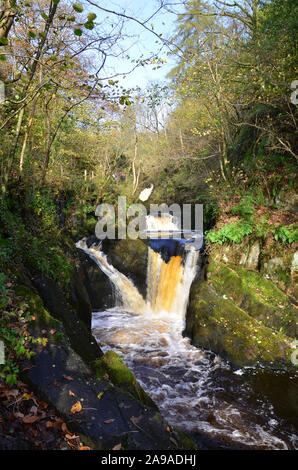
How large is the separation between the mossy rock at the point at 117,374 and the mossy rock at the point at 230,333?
3.39m

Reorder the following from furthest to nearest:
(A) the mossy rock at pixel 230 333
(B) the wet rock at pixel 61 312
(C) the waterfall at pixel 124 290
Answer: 1. (C) the waterfall at pixel 124 290
2. (A) the mossy rock at pixel 230 333
3. (B) the wet rock at pixel 61 312

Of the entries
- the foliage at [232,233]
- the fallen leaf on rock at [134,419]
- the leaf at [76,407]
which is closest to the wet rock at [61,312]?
the leaf at [76,407]

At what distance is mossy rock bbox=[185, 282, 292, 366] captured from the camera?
6551 millimetres

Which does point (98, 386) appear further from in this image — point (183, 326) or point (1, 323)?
point (183, 326)

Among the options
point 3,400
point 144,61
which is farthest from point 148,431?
point 144,61

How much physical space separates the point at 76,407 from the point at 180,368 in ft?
13.7

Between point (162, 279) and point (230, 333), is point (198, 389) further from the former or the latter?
point (162, 279)

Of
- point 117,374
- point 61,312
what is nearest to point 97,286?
point 61,312

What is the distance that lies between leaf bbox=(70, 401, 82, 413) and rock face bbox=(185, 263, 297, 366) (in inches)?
189

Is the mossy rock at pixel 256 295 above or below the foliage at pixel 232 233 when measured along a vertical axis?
below

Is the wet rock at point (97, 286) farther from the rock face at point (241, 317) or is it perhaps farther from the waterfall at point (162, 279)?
the rock face at point (241, 317)

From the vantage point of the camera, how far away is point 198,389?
229 inches

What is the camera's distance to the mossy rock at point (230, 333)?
6.55m

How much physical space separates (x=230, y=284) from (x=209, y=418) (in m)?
3.98
